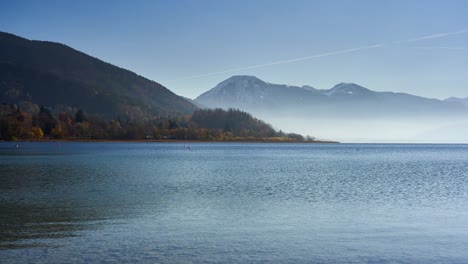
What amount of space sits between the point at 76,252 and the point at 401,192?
93.4ft

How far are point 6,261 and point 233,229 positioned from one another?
10.0 meters

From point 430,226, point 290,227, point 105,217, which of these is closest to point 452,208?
point 430,226

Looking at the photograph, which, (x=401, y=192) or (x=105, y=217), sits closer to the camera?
(x=105, y=217)

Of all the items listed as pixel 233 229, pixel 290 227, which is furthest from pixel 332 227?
pixel 233 229

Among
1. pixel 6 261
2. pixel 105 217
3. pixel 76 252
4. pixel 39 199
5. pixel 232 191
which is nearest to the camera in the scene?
pixel 6 261

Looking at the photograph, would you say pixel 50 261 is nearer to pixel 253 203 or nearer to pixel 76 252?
pixel 76 252

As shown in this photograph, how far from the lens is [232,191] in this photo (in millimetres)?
37031

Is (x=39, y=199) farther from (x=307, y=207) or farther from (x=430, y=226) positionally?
(x=430, y=226)

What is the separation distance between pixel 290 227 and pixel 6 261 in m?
12.7

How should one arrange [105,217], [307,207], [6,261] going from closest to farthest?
[6,261] < [105,217] < [307,207]

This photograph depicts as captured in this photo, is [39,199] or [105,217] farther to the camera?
[39,199]

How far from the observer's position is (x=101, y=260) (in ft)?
52.7

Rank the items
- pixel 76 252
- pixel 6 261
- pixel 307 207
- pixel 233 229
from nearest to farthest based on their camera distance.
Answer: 1. pixel 6 261
2. pixel 76 252
3. pixel 233 229
4. pixel 307 207

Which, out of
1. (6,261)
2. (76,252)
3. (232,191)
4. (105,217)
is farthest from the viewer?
(232,191)
